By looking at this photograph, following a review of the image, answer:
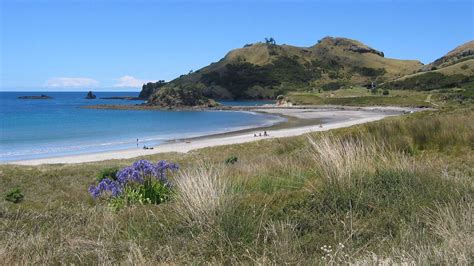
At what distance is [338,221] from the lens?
16.2 ft

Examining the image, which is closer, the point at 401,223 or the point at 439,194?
the point at 401,223

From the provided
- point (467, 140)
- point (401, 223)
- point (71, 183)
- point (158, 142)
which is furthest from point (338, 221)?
point (158, 142)

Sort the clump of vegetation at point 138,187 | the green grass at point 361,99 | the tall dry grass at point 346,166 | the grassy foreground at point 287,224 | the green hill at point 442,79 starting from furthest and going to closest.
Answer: the green hill at point 442,79
the green grass at point 361,99
the clump of vegetation at point 138,187
the tall dry grass at point 346,166
the grassy foreground at point 287,224

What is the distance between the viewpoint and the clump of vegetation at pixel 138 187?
7.04 m

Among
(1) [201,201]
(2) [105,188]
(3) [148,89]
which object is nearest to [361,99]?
(3) [148,89]

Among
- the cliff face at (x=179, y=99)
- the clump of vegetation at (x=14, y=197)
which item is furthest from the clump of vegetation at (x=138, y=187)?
the cliff face at (x=179, y=99)

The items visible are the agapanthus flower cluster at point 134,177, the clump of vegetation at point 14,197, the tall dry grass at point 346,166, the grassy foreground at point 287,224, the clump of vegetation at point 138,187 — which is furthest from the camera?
the clump of vegetation at point 14,197

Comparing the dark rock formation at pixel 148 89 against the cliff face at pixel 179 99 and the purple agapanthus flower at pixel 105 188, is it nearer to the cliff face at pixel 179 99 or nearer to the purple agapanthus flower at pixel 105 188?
the cliff face at pixel 179 99

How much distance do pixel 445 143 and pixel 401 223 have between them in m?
6.57

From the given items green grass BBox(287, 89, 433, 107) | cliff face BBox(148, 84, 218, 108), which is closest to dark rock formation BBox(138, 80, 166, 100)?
cliff face BBox(148, 84, 218, 108)

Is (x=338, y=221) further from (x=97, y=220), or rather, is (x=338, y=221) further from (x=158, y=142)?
(x=158, y=142)

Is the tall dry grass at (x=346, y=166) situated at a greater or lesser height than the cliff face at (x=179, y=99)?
greater

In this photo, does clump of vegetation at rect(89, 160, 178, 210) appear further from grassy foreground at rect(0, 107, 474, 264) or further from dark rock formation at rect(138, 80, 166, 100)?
dark rock formation at rect(138, 80, 166, 100)

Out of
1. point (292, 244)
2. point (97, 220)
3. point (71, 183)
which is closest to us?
point (292, 244)
